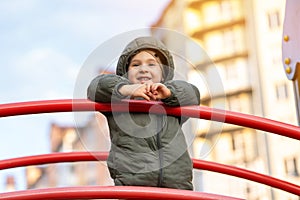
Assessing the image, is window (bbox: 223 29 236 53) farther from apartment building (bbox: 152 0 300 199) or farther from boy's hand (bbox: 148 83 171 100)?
boy's hand (bbox: 148 83 171 100)

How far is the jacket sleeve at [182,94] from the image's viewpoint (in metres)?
1.32

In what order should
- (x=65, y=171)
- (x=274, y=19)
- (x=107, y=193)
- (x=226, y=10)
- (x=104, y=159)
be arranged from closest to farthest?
(x=107, y=193)
(x=104, y=159)
(x=274, y=19)
(x=226, y=10)
(x=65, y=171)

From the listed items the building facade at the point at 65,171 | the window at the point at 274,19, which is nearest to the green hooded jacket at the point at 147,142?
the window at the point at 274,19

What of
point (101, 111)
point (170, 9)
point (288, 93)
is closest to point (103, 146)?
point (101, 111)

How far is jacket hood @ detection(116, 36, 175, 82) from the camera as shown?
1427 millimetres

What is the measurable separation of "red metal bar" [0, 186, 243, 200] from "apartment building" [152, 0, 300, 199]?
834 cm

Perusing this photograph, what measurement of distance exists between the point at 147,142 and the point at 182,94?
102 millimetres

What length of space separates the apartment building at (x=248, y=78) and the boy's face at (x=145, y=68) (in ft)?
26.6

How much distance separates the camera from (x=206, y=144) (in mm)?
1424

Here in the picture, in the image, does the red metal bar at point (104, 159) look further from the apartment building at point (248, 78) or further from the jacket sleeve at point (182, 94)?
the apartment building at point (248, 78)

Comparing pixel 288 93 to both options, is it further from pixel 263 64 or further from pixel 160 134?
pixel 160 134

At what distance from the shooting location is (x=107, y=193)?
1.22 meters

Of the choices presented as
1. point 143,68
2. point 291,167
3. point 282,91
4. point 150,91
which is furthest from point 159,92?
point 282,91

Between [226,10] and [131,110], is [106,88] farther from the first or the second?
[226,10]
